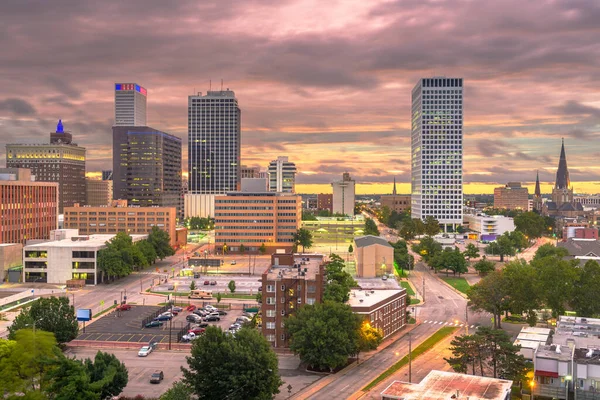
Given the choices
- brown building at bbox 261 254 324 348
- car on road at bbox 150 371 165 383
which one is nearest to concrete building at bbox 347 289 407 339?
brown building at bbox 261 254 324 348

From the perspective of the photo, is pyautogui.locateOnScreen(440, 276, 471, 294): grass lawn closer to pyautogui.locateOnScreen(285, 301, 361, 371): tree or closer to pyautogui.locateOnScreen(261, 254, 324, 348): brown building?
pyautogui.locateOnScreen(261, 254, 324, 348): brown building

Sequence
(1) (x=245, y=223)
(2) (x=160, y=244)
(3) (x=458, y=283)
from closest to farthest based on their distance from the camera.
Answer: (3) (x=458, y=283) < (2) (x=160, y=244) < (1) (x=245, y=223)

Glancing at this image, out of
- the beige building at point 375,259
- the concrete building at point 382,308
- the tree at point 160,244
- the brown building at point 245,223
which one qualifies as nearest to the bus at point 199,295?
the concrete building at point 382,308

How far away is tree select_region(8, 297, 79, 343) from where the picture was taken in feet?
249

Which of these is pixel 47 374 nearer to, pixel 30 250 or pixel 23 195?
pixel 30 250

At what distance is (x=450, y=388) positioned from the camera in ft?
186

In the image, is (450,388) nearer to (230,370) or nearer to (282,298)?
(230,370)

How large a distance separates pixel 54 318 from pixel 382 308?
159ft

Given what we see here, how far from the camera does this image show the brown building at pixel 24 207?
14914cm

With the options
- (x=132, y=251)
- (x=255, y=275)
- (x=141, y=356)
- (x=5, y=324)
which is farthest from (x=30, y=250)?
(x=141, y=356)

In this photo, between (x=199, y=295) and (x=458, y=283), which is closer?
(x=199, y=295)

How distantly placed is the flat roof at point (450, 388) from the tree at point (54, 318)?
1835 inches

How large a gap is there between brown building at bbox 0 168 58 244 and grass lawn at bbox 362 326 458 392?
4655 inches

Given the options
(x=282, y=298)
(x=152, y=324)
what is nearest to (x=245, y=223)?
(x=152, y=324)
